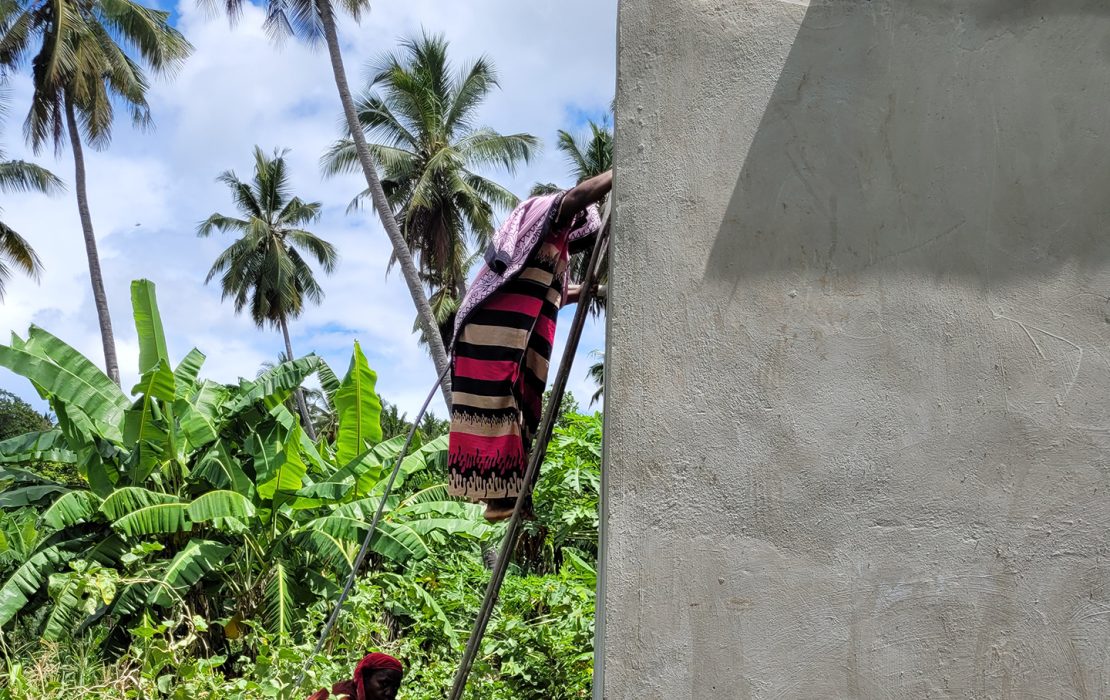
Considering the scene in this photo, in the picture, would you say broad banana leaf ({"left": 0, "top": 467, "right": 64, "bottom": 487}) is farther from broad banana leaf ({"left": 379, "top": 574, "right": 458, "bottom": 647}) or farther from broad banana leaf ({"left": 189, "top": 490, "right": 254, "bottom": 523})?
broad banana leaf ({"left": 379, "top": 574, "right": 458, "bottom": 647})

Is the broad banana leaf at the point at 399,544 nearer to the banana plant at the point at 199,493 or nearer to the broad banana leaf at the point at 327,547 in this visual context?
the banana plant at the point at 199,493

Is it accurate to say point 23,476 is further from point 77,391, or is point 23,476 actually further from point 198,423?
point 198,423

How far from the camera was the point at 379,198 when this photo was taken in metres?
16.1

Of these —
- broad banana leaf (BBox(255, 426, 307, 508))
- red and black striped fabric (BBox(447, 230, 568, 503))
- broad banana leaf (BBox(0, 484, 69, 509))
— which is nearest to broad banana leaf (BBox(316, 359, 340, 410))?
broad banana leaf (BBox(255, 426, 307, 508))

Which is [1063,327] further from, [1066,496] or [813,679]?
[813,679]

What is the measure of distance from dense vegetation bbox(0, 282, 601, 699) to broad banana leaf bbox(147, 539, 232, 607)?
0.01 meters

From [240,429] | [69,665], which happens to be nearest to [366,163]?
[240,429]

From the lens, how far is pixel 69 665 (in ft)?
28.7

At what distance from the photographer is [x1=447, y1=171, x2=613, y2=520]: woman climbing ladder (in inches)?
120

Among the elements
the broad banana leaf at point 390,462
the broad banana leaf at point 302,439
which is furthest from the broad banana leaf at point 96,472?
the broad banana leaf at point 390,462

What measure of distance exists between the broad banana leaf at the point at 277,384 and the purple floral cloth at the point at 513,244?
7.46m

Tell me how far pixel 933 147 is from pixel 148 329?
9.46 m

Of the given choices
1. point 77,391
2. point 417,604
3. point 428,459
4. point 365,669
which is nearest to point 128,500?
point 77,391

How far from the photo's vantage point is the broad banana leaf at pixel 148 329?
404 inches
